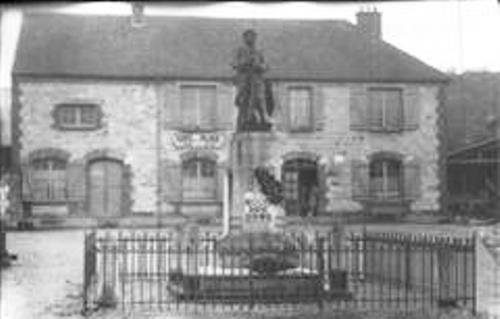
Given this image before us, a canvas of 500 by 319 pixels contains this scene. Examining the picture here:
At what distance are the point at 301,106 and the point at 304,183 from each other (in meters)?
2.82

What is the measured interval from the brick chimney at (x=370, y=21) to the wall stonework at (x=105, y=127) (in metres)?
8.82

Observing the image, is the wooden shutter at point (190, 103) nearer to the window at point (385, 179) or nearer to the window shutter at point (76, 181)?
the window shutter at point (76, 181)

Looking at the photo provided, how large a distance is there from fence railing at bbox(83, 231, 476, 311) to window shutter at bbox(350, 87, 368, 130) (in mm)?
21186

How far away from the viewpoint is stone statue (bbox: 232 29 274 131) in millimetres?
15039

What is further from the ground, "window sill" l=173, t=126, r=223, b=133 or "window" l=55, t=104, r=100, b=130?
"window" l=55, t=104, r=100, b=130

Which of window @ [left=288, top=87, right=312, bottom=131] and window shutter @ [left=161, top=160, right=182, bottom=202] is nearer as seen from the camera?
window shutter @ [left=161, top=160, right=182, bottom=202]

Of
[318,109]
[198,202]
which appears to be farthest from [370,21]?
[198,202]

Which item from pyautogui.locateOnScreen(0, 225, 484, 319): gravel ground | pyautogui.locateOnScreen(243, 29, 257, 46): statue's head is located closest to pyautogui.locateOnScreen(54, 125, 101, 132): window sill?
pyautogui.locateOnScreen(0, 225, 484, 319): gravel ground

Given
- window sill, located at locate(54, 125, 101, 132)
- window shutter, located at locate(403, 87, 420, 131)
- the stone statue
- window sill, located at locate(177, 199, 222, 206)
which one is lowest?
window sill, located at locate(177, 199, 222, 206)

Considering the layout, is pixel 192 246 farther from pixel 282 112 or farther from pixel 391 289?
pixel 282 112

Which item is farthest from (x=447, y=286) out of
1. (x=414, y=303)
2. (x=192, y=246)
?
(x=192, y=246)

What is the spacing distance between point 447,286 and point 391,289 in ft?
5.94

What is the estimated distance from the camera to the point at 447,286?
12523 millimetres

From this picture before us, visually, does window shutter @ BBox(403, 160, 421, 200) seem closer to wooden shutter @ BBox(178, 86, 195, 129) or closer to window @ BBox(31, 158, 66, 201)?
wooden shutter @ BBox(178, 86, 195, 129)
